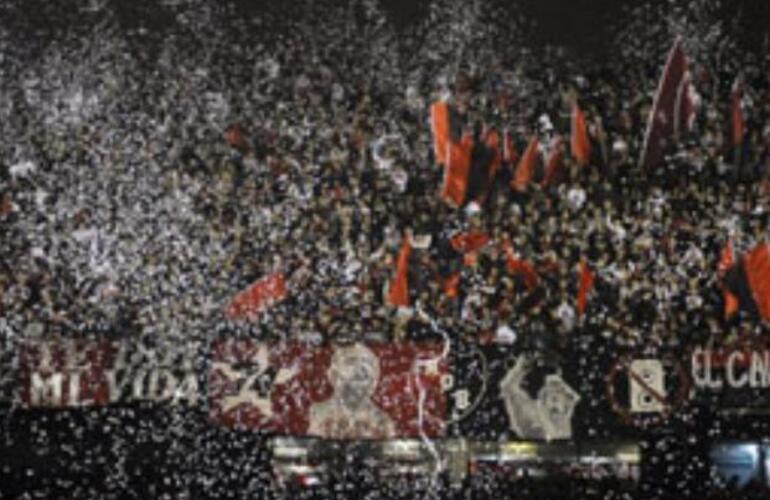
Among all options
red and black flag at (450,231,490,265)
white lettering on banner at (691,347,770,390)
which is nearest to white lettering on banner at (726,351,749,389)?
white lettering on banner at (691,347,770,390)

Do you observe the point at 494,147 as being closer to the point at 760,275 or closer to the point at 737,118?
the point at 737,118

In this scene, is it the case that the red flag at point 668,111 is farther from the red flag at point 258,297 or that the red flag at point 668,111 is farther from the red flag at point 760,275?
the red flag at point 258,297

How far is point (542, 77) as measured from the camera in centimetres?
1594

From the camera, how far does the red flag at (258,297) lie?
11328 millimetres

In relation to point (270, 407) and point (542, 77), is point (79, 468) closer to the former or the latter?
point (270, 407)

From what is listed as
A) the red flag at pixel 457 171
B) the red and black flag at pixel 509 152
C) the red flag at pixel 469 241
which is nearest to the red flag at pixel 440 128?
the red flag at pixel 457 171

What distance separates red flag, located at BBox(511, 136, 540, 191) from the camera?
43.8ft

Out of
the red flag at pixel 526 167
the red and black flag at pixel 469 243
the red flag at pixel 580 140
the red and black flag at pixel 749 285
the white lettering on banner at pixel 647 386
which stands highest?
the red flag at pixel 580 140

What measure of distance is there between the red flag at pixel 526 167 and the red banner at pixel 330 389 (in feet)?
10.0

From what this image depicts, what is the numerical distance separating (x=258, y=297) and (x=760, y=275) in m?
5.16

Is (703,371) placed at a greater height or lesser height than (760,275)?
lesser

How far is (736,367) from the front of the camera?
428 inches

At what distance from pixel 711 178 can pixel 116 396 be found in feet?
23.5

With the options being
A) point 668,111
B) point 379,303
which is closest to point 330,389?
point 379,303
